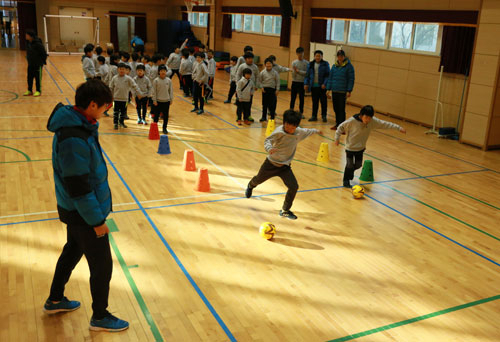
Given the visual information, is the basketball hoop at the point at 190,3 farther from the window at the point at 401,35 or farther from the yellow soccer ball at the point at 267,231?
the yellow soccer ball at the point at 267,231

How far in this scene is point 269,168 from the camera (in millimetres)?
5723

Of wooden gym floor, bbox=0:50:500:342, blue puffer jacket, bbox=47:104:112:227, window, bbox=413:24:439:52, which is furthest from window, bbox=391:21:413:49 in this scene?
blue puffer jacket, bbox=47:104:112:227

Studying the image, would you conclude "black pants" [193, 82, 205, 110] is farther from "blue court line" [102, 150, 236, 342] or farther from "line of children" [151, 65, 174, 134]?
"blue court line" [102, 150, 236, 342]

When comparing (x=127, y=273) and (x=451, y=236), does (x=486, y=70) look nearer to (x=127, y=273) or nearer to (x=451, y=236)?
(x=451, y=236)

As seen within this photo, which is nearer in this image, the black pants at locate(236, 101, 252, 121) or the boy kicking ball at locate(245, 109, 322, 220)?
the boy kicking ball at locate(245, 109, 322, 220)

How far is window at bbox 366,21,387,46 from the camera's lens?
13.2 metres

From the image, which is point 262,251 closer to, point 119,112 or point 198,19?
point 119,112

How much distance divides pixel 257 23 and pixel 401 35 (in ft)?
28.8

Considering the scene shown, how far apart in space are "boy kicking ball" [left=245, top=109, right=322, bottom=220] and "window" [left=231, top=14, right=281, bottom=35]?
45.2 feet

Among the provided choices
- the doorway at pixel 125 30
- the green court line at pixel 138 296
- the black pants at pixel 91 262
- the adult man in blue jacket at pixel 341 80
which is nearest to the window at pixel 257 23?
the adult man in blue jacket at pixel 341 80

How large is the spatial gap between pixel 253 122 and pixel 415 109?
429 centimetres

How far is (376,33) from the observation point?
1349cm

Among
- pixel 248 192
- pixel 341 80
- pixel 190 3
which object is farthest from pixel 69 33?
pixel 248 192

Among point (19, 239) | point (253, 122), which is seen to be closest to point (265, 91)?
point (253, 122)
